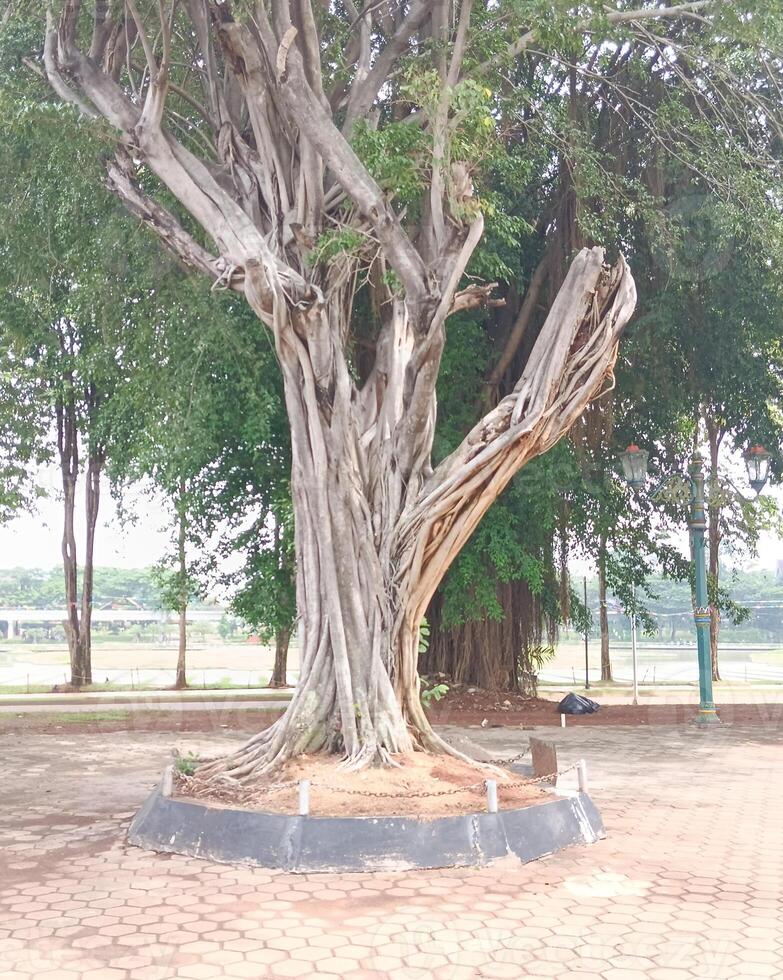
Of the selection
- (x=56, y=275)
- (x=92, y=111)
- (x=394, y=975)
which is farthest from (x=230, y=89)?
(x=394, y=975)

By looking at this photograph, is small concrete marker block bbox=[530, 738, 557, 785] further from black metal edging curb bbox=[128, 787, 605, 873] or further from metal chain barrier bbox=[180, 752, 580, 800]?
black metal edging curb bbox=[128, 787, 605, 873]

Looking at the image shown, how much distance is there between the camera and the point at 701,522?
12336 mm

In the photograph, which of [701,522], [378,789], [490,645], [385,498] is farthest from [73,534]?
[378,789]

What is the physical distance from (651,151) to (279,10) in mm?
6290

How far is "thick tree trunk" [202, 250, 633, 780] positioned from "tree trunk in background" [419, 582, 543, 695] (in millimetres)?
6983

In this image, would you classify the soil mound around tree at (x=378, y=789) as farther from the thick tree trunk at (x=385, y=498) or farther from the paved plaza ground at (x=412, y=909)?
the paved plaza ground at (x=412, y=909)

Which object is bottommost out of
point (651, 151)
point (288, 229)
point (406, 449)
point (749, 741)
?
point (749, 741)

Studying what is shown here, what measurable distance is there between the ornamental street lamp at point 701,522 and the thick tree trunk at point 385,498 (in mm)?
5638

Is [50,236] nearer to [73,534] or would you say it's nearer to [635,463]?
[635,463]

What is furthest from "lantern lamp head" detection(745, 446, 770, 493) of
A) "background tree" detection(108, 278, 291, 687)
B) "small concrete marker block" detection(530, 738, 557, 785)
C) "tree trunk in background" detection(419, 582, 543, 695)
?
"small concrete marker block" detection(530, 738, 557, 785)

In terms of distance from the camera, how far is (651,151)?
1143 cm

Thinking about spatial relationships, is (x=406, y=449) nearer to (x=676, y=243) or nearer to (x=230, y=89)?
(x=230, y=89)

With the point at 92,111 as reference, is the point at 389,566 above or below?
below

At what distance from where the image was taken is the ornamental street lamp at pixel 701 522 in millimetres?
11992
